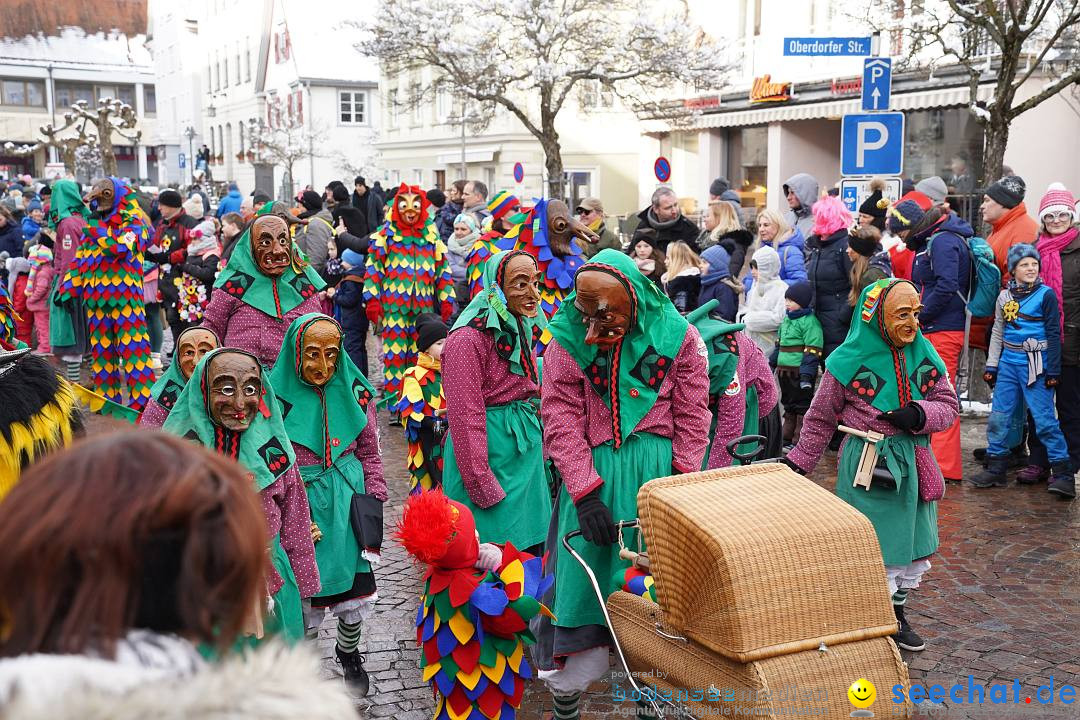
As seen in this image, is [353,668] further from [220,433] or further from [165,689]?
[165,689]

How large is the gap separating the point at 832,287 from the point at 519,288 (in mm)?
4207

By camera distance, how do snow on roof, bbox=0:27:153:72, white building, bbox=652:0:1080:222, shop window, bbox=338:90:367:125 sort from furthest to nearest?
1. snow on roof, bbox=0:27:153:72
2. shop window, bbox=338:90:367:125
3. white building, bbox=652:0:1080:222

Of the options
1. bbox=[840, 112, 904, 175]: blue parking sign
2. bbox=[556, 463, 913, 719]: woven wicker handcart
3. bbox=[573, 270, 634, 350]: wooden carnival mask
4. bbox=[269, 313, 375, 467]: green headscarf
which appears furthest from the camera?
bbox=[840, 112, 904, 175]: blue parking sign

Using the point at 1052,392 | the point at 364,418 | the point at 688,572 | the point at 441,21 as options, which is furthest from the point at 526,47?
the point at 688,572

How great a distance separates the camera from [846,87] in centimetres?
2475

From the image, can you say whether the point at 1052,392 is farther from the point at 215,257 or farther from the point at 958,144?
the point at 958,144

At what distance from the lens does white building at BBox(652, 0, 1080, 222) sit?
829 inches

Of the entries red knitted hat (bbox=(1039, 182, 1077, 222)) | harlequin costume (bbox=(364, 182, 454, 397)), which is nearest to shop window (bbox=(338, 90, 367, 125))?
harlequin costume (bbox=(364, 182, 454, 397))

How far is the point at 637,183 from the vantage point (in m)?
40.6

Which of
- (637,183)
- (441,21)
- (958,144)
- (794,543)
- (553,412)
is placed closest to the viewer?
(794,543)

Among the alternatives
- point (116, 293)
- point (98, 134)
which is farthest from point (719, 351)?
point (98, 134)

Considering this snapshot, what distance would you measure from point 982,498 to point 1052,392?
0.93m

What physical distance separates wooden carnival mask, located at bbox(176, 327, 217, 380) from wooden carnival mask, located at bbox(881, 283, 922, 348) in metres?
3.29

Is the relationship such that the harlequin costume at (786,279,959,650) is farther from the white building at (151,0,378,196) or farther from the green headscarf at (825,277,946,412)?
the white building at (151,0,378,196)
